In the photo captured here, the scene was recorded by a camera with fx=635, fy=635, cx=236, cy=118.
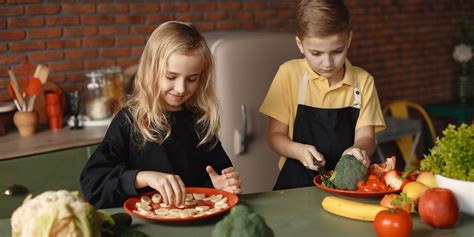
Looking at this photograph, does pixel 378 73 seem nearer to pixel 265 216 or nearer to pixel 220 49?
pixel 220 49

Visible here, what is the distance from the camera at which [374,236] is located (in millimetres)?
1618

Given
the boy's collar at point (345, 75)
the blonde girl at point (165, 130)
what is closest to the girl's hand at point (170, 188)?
the blonde girl at point (165, 130)

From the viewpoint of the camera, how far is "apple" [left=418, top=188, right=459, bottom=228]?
1644 millimetres

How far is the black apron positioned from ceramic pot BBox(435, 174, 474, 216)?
79cm

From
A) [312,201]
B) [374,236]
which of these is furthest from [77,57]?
[374,236]

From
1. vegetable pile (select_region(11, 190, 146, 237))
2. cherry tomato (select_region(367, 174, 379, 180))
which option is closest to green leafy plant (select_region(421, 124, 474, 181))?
cherry tomato (select_region(367, 174, 379, 180))

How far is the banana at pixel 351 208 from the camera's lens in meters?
1.72

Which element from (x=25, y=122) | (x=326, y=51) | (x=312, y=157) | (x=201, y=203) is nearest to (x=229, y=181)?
(x=201, y=203)

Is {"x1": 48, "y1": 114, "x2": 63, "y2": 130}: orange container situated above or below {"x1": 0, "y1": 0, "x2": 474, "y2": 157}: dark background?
below

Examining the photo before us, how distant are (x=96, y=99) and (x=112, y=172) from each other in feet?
5.84

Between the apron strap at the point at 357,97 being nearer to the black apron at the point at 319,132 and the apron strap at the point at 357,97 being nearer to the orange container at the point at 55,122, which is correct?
the black apron at the point at 319,132

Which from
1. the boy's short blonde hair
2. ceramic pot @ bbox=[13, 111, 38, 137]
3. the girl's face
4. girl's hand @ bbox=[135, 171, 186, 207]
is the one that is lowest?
ceramic pot @ bbox=[13, 111, 38, 137]

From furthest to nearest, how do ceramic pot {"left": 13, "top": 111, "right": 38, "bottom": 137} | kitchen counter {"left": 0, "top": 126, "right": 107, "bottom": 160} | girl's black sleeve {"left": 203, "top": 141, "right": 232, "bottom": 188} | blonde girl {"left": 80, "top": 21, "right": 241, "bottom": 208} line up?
ceramic pot {"left": 13, "top": 111, "right": 38, "bottom": 137}
kitchen counter {"left": 0, "top": 126, "right": 107, "bottom": 160}
girl's black sleeve {"left": 203, "top": 141, "right": 232, "bottom": 188}
blonde girl {"left": 80, "top": 21, "right": 241, "bottom": 208}

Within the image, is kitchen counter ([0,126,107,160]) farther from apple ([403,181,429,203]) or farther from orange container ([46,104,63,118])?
apple ([403,181,429,203])
